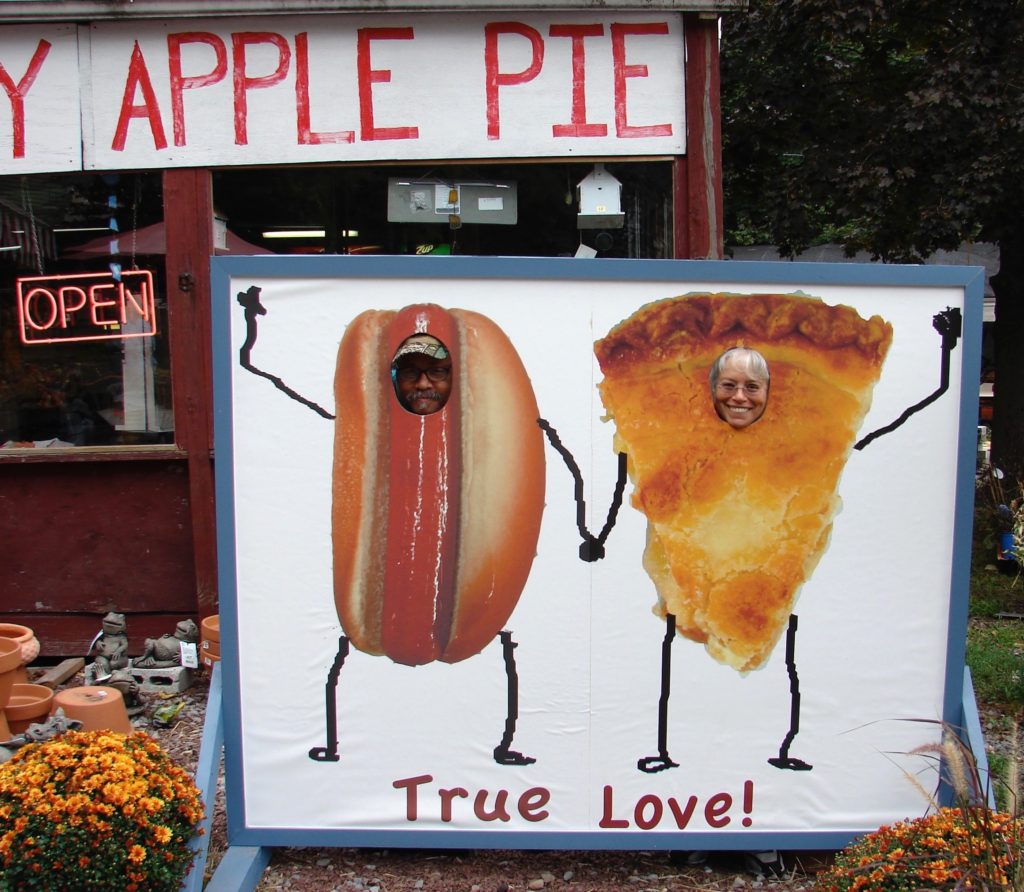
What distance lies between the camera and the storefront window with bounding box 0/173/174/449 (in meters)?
5.20

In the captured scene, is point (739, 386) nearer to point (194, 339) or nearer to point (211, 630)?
point (211, 630)

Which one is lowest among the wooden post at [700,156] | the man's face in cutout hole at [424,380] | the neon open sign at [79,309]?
the man's face in cutout hole at [424,380]

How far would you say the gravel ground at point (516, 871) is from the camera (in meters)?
3.00

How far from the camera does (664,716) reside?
2920 millimetres

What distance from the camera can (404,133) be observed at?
4988 mm

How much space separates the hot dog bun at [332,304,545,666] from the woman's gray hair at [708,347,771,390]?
0.55 meters

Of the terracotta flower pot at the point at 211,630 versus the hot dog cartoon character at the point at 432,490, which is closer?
the hot dog cartoon character at the point at 432,490

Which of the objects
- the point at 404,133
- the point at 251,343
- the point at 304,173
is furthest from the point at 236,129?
the point at 251,343

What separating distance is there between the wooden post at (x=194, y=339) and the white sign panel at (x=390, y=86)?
0.76ft

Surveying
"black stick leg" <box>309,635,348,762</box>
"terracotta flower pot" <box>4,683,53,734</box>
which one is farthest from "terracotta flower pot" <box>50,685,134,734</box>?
"black stick leg" <box>309,635,348,762</box>

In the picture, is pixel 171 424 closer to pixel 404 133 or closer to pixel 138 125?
pixel 138 125

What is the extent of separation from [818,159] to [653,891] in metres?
6.31

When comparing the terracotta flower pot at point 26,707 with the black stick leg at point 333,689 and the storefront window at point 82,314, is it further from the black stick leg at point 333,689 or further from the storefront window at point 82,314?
the black stick leg at point 333,689

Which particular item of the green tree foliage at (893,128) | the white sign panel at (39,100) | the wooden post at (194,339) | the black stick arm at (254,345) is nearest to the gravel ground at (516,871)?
the black stick arm at (254,345)
